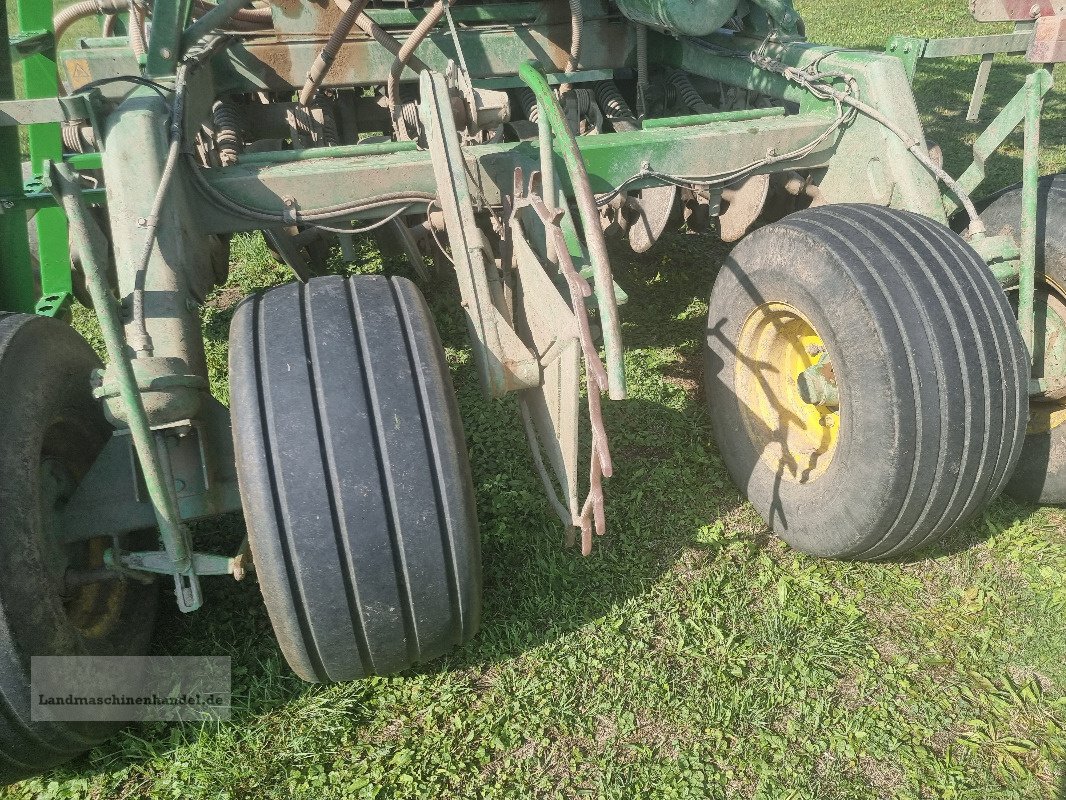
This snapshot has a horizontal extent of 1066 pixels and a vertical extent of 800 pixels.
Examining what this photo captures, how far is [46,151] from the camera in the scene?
12.7ft

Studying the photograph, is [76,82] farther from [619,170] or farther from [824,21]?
[824,21]

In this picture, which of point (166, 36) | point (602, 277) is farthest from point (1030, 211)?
point (166, 36)

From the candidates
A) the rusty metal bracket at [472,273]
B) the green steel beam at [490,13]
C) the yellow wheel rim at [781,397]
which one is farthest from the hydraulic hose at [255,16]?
the yellow wheel rim at [781,397]

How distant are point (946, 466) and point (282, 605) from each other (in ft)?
6.25

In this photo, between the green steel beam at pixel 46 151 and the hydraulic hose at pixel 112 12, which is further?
the hydraulic hose at pixel 112 12

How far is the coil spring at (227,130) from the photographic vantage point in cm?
376

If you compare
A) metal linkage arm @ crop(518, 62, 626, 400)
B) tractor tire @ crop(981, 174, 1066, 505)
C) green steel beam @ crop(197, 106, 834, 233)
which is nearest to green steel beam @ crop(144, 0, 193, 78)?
green steel beam @ crop(197, 106, 834, 233)

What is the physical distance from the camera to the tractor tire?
297 cm

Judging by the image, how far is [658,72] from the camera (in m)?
5.00

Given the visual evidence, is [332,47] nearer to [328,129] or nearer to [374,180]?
[374,180]

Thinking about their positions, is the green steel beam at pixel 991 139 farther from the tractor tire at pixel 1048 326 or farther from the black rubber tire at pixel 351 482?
the black rubber tire at pixel 351 482

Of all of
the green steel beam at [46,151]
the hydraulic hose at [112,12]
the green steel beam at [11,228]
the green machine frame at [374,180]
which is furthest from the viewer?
the hydraulic hose at [112,12]

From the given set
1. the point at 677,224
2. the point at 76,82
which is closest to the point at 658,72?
the point at 677,224
